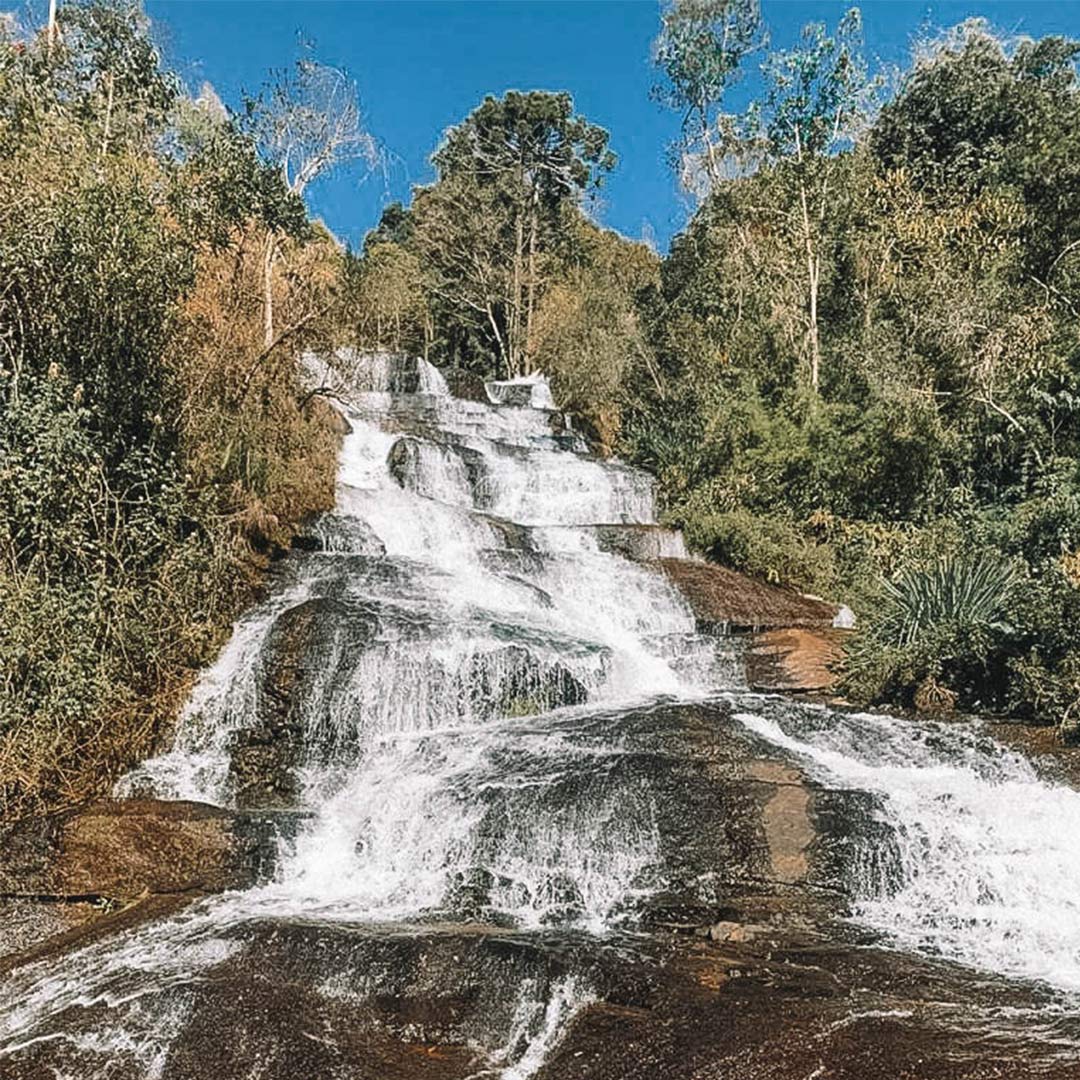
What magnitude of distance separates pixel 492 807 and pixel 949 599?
22.0 ft

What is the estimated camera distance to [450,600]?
1249 cm

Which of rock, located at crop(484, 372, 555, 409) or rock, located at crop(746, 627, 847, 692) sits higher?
rock, located at crop(484, 372, 555, 409)

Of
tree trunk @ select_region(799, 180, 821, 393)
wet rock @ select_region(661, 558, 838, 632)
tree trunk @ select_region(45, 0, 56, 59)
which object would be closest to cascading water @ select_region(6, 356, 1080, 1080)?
wet rock @ select_region(661, 558, 838, 632)

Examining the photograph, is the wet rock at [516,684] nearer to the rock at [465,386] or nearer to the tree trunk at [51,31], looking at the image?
the tree trunk at [51,31]

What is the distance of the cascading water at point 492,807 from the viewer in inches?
219

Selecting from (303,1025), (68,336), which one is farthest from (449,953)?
(68,336)

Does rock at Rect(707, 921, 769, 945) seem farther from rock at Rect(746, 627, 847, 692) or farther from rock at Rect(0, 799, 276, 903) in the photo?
rock at Rect(746, 627, 847, 692)

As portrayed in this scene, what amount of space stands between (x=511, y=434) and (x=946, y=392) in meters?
11.0

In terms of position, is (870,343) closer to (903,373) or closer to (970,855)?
(903,373)

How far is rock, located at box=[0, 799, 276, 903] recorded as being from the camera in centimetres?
729

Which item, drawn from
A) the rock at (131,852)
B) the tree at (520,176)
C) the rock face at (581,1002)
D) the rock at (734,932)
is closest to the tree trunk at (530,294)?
the tree at (520,176)

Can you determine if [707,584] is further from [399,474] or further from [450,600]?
[399,474]

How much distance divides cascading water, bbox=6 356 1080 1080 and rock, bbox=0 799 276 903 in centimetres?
31

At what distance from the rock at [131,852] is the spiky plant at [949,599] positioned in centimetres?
790
